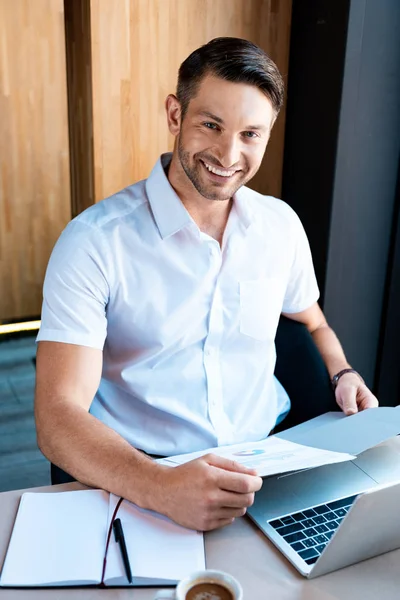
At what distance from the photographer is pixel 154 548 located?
98 centimetres

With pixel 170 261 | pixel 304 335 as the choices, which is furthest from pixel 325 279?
pixel 170 261

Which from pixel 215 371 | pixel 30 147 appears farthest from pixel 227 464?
pixel 30 147

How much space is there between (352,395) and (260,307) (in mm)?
306

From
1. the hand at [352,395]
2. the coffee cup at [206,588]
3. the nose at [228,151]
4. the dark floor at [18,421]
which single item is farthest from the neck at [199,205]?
the dark floor at [18,421]

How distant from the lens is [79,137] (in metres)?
3.26

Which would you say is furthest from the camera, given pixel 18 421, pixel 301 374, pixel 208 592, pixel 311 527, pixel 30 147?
pixel 30 147

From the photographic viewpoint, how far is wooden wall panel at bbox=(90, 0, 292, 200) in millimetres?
2453

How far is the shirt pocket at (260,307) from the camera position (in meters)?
1.58

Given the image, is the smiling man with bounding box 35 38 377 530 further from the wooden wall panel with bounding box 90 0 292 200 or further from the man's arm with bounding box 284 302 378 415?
the wooden wall panel with bounding box 90 0 292 200

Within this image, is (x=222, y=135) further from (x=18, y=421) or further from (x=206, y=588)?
(x=18, y=421)

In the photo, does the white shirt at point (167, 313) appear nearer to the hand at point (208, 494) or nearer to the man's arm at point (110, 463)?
the man's arm at point (110, 463)

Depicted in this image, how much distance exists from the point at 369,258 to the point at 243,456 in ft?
5.31

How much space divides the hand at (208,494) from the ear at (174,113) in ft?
2.79

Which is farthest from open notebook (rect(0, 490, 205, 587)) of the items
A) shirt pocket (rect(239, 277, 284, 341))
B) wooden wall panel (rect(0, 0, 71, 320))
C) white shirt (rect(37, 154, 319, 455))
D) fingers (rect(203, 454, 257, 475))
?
wooden wall panel (rect(0, 0, 71, 320))
